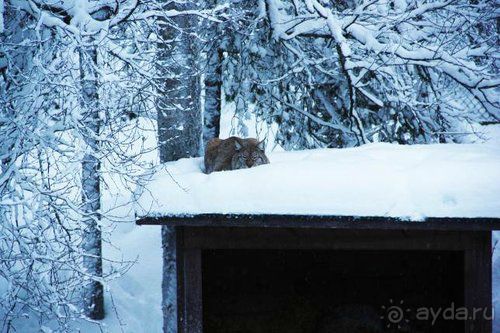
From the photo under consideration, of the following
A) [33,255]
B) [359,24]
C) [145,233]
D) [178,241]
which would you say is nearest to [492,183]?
[178,241]

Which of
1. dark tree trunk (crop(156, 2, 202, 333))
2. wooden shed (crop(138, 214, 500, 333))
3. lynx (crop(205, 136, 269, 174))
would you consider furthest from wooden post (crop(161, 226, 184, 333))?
dark tree trunk (crop(156, 2, 202, 333))

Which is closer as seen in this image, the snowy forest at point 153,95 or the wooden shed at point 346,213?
the wooden shed at point 346,213

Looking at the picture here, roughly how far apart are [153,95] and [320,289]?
2.64m

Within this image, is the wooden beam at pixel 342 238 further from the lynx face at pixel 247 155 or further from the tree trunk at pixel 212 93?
the tree trunk at pixel 212 93

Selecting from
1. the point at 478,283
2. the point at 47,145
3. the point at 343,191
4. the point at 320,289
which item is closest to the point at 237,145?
the point at 320,289

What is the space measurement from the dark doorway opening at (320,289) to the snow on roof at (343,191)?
6.39 feet

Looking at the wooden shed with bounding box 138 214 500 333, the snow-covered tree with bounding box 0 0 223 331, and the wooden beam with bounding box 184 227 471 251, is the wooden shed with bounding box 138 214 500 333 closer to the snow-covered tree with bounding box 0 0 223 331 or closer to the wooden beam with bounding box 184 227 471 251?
the wooden beam with bounding box 184 227 471 251

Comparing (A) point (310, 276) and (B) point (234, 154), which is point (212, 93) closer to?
(B) point (234, 154)

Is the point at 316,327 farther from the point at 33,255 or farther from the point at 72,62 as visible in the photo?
the point at 72,62

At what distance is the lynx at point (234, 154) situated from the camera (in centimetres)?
591

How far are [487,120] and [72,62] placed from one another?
6.19 m

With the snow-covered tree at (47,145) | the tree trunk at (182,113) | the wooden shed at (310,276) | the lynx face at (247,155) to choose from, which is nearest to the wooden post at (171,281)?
the wooden shed at (310,276)

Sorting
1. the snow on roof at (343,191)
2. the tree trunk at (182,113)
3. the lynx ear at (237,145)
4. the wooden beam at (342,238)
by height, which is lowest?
the wooden beam at (342,238)

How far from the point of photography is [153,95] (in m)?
5.25
